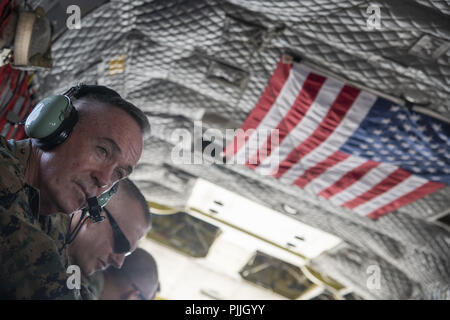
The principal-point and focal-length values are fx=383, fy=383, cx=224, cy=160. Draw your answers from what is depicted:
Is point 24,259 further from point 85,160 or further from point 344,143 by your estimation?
point 344,143

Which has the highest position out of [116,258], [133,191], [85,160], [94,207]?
[85,160]

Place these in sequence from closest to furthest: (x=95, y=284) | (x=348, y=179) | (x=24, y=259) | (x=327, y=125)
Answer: (x=24, y=259) < (x=95, y=284) < (x=327, y=125) < (x=348, y=179)

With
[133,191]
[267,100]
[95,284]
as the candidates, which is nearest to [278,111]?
[267,100]

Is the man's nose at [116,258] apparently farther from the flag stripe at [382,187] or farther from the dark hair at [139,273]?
the flag stripe at [382,187]

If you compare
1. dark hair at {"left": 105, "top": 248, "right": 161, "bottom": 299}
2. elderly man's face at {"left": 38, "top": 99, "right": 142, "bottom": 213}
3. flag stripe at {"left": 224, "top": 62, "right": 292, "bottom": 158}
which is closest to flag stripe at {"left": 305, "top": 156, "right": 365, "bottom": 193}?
flag stripe at {"left": 224, "top": 62, "right": 292, "bottom": 158}

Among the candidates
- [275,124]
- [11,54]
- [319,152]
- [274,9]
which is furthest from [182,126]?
[11,54]

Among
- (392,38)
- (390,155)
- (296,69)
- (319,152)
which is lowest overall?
(319,152)
